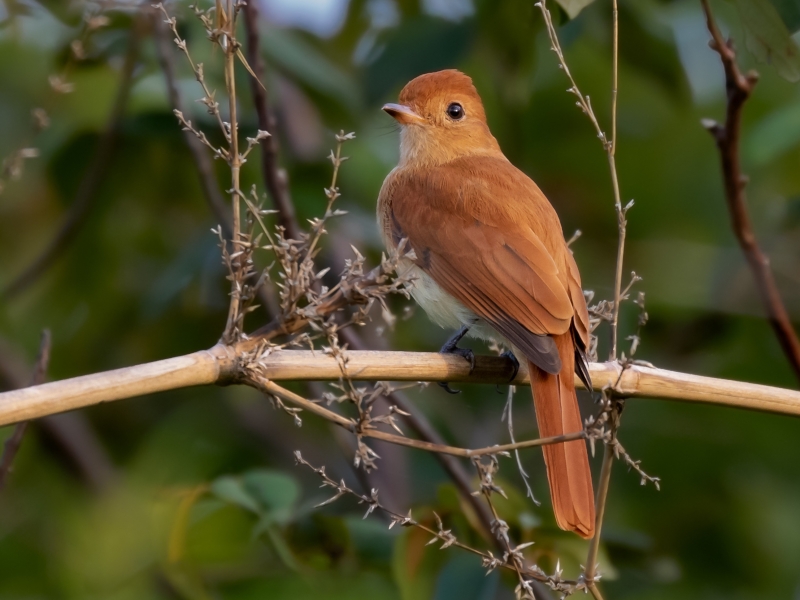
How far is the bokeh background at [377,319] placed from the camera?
147 inches

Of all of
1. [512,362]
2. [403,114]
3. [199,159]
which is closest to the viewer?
[512,362]

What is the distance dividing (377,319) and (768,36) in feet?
9.22

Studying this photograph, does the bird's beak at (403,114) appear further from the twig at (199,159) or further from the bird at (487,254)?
the twig at (199,159)

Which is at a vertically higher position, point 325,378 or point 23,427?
point 325,378

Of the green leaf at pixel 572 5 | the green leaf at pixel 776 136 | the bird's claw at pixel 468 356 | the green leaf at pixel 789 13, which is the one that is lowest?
the bird's claw at pixel 468 356

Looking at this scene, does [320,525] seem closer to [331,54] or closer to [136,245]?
[136,245]

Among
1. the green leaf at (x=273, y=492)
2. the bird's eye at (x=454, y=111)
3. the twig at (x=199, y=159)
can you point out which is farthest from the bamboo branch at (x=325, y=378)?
the bird's eye at (x=454, y=111)

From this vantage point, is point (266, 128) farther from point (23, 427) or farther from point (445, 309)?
point (23, 427)

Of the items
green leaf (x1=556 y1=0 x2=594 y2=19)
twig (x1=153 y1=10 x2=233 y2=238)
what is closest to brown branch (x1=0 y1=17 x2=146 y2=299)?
twig (x1=153 y1=10 x2=233 y2=238)

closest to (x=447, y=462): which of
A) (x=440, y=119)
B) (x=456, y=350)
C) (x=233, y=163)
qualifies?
(x=456, y=350)

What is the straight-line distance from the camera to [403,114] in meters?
4.25

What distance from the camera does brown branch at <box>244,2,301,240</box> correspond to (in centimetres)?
350

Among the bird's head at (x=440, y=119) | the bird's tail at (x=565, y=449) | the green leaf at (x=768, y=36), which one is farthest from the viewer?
the bird's head at (x=440, y=119)

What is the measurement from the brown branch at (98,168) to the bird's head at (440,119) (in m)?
1.09
